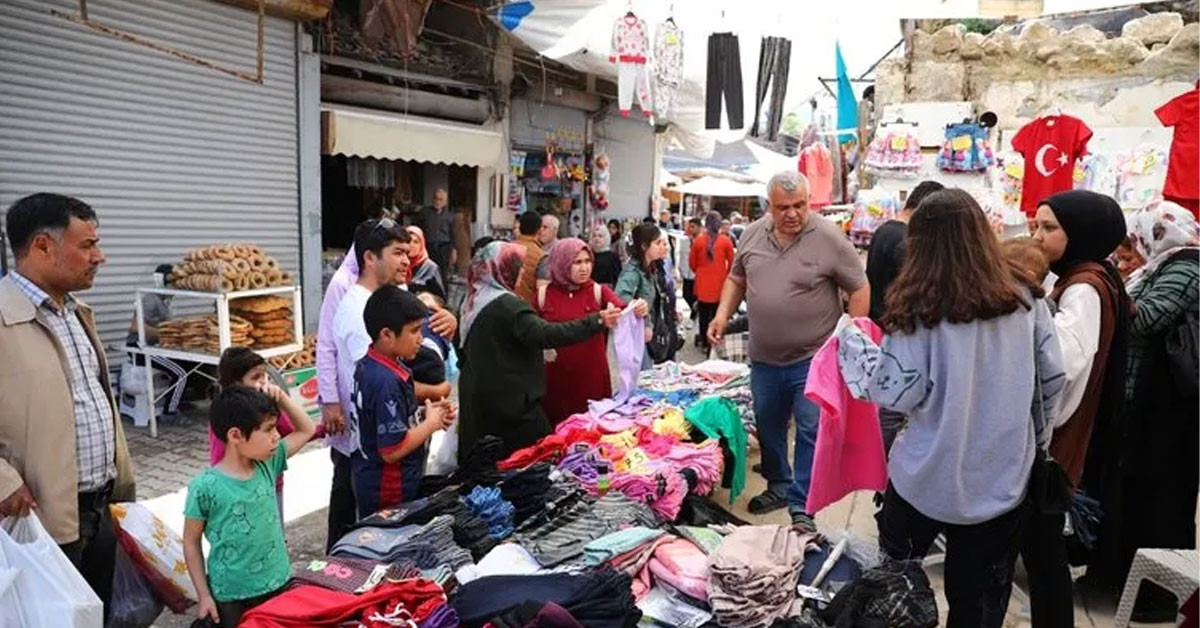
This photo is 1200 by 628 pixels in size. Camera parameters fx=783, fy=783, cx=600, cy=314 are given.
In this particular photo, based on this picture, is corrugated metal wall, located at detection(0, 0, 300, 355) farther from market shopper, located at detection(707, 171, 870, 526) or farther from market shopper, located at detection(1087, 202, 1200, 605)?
market shopper, located at detection(1087, 202, 1200, 605)

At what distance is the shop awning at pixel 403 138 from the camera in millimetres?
8891

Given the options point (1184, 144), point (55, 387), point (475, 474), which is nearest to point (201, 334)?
point (475, 474)

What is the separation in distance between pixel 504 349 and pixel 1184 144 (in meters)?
6.42

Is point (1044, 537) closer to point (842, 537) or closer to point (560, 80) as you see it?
point (842, 537)

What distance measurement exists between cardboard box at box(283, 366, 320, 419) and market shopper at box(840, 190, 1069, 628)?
5.09m

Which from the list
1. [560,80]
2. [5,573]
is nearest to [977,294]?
[5,573]

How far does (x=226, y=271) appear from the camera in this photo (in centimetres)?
617

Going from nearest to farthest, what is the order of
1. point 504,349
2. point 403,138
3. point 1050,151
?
point 504,349 < point 1050,151 < point 403,138

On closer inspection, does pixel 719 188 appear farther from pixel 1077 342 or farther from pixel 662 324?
pixel 1077 342

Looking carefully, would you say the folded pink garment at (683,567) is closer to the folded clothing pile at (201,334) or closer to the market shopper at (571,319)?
the market shopper at (571,319)

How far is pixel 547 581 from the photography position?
2.65 m

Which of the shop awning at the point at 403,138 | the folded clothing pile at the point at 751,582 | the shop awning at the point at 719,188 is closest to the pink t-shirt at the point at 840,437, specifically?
the folded clothing pile at the point at 751,582

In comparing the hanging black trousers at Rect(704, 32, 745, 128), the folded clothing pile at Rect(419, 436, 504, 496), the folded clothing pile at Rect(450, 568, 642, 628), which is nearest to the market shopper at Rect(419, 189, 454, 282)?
the hanging black trousers at Rect(704, 32, 745, 128)

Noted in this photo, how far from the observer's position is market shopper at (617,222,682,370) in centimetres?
639
